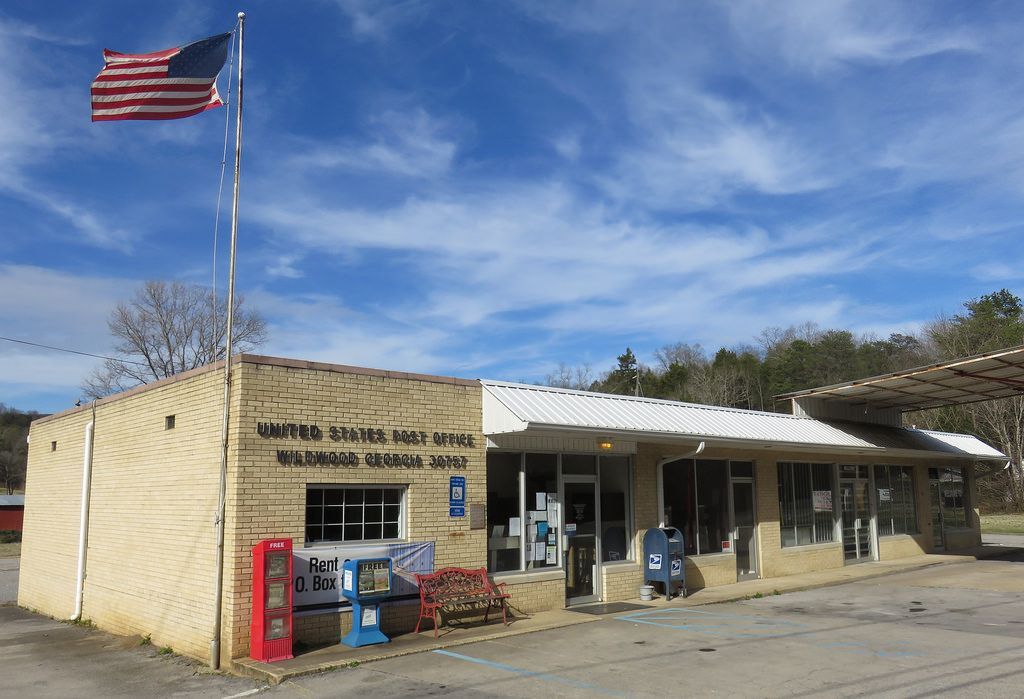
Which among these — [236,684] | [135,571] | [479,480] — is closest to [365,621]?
[236,684]

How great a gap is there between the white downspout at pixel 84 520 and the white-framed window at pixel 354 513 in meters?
6.35

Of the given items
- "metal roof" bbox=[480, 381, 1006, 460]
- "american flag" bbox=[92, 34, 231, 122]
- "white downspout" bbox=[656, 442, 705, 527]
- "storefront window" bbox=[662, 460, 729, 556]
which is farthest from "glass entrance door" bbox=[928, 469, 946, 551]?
"american flag" bbox=[92, 34, 231, 122]

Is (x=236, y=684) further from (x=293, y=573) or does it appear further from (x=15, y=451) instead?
(x=15, y=451)

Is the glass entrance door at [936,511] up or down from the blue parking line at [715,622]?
up

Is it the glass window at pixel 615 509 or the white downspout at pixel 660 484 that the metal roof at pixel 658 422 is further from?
the glass window at pixel 615 509

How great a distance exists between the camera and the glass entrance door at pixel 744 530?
18.1 meters

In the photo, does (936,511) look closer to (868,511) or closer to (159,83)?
(868,511)

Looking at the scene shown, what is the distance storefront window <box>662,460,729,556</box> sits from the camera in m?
16.7

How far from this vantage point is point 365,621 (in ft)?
36.7

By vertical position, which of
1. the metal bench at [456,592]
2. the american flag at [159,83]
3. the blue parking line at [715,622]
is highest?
the american flag at [159,83]

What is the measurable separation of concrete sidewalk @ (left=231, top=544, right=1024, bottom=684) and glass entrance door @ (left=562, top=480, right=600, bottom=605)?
2.39 ft

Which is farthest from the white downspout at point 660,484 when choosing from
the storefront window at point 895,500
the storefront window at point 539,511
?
the storefront window at point 895,500

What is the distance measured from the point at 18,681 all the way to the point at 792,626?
10.9 meters

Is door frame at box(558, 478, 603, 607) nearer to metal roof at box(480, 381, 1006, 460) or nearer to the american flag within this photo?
metal roof at box(480, 381, 1006, 460)
